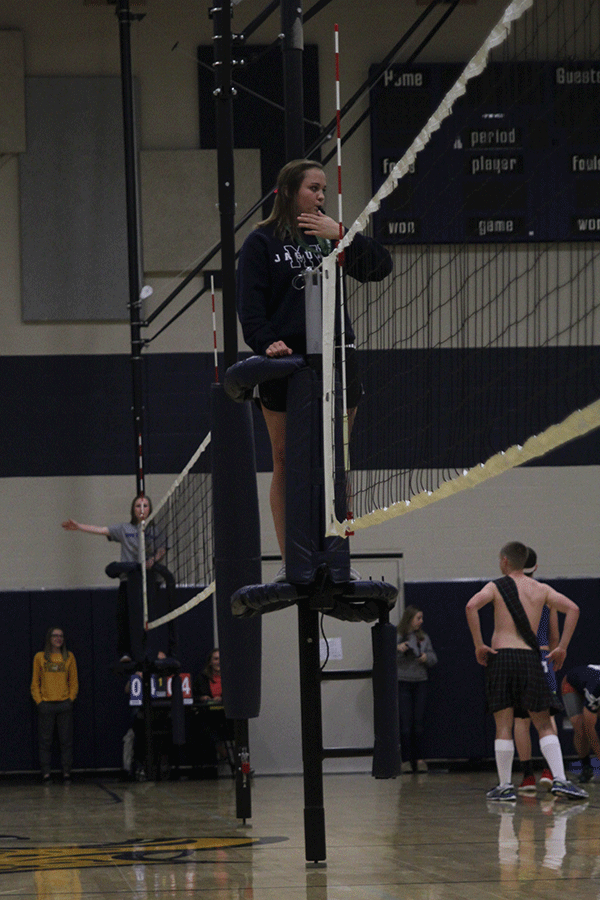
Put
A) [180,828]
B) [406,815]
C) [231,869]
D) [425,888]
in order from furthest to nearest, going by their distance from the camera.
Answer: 1. [406,815]
2. [180,828]
3. [231,869]
4. [425,888]

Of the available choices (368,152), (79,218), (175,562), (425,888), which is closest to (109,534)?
(175,562)

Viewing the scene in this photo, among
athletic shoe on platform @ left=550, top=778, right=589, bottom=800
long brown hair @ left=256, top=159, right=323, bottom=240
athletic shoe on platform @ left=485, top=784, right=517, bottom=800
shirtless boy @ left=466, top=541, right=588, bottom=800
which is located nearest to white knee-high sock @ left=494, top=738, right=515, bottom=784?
shirtless boy @ left=466, top=541, right=588, bottom=800

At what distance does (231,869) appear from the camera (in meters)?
5.70

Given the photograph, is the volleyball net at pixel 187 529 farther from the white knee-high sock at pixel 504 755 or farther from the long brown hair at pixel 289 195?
the long brown hair at pixel 289 195

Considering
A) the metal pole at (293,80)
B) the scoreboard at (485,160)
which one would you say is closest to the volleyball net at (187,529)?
the scoreboard at (485,160)

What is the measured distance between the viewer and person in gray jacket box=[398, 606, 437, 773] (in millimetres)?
13969

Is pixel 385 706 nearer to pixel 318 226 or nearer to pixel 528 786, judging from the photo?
pixel 318 226

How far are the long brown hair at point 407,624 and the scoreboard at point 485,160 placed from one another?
4217mm

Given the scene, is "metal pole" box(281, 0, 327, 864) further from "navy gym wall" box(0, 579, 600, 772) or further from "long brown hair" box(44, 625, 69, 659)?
"navy gym wall" box(0, 579, 600, 772)

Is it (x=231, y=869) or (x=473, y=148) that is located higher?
(x=473, y=148)

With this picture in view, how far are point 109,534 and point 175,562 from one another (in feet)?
2.69

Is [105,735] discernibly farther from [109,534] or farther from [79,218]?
[79,218]

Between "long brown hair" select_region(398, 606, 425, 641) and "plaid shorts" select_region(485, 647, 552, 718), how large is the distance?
449 centimetres

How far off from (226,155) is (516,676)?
14.8 feet
